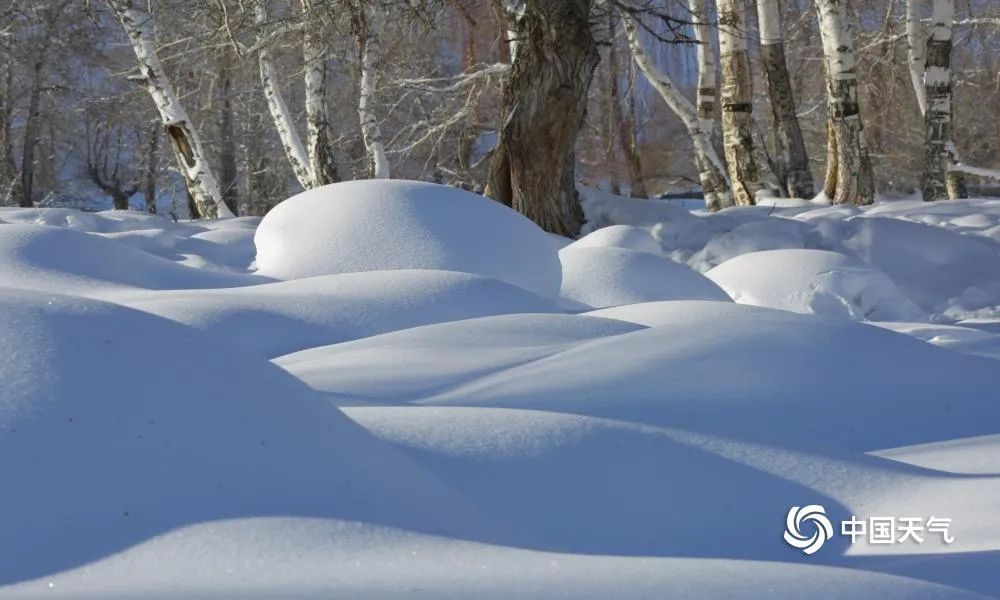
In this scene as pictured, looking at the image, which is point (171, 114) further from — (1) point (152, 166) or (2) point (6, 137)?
(1) point (152, 166)

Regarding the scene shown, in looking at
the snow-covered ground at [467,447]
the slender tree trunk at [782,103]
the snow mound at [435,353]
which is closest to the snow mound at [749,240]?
the slender tree trunk at [782,103]

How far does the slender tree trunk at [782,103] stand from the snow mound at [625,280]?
19.8 feet

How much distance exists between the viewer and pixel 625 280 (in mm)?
4508

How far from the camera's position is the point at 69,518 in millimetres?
1338

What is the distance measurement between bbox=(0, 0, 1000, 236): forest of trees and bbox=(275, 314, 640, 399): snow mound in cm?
422

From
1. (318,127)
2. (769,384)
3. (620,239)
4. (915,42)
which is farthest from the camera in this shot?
(915,42)

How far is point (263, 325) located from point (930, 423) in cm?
175

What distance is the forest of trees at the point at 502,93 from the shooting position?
7.31m

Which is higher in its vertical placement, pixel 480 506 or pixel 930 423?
pixel 480 506

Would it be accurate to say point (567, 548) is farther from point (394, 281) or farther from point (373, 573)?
point (394, 281)

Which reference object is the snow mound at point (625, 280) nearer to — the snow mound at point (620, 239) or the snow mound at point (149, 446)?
the snow mound at point (620, 239)

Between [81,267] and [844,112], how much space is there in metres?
7.08

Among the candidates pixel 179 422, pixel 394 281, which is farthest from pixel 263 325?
pixel 179 422

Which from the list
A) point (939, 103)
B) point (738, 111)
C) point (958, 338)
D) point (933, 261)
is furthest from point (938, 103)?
point (958, 338)
